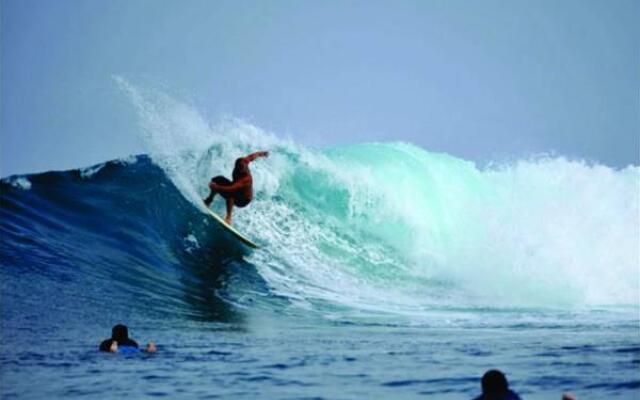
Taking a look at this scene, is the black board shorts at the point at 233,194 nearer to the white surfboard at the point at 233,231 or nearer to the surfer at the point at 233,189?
the surfer at the point at 233,189

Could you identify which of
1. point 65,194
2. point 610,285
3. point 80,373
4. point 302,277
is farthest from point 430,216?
point 80,373

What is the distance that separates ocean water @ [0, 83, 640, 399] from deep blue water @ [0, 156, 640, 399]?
0.13 feet

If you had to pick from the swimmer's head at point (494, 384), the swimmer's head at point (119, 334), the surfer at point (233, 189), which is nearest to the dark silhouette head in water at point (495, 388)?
the swimmer's head at point (494, 384)

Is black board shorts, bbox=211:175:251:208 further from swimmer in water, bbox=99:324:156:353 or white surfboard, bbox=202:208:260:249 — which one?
swimmer in water, bbox=99:324:156:353

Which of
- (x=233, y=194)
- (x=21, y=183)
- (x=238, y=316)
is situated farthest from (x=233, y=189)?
(x=21, y=183)

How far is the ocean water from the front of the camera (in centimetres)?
685

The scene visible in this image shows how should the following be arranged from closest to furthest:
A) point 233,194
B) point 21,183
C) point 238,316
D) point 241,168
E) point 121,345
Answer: point 121,345, point 238,316, point 241,168, point 233,194, point 21,183

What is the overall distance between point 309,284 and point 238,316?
327cm

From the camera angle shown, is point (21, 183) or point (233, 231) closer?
point (233, 231)

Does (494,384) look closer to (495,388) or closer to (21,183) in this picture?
(495,388)

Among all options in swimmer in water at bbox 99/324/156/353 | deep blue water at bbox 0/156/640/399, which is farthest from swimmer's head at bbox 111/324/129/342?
deep blue water at bbox 0/156/640/399

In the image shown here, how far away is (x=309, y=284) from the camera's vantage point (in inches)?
567

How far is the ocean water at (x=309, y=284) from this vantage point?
6.85 m

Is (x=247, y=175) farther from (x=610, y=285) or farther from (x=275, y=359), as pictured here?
(x=610, y=285)
